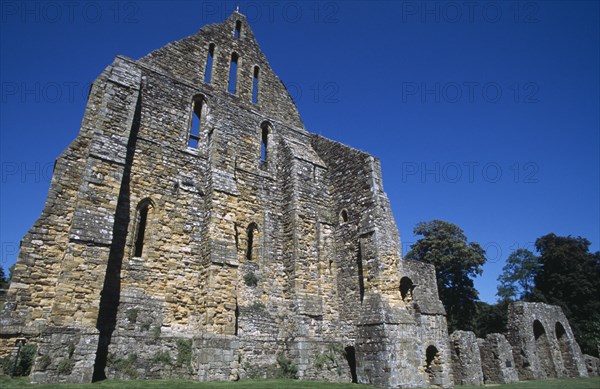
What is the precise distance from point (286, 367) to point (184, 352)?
338cm

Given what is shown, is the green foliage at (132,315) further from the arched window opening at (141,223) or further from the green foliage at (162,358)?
the arched window opening at (141,223)

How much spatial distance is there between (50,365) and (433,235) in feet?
114

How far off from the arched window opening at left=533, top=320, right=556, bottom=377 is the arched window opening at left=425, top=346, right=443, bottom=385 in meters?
10.2

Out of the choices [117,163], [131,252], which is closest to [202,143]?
[117,163]

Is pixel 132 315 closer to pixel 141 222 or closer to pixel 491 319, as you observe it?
pixel 141 222

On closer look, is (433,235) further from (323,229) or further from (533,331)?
(323,229)

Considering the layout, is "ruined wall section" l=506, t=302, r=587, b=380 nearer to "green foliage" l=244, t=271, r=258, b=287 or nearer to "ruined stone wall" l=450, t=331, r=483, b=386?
"ruined stone wall" l=450, t=331, r=483, b=386

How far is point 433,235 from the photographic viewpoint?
3722 centimetres

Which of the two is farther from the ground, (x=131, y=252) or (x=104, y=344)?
(x=131, y=252)

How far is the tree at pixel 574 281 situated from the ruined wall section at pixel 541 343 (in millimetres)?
7628

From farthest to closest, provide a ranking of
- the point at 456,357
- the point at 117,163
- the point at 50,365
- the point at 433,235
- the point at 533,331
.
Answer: the point at 433,235, the point at 533,331, the point at 456,357, the point at 117,163, the point at 50,365

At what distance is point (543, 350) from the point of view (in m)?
24.4

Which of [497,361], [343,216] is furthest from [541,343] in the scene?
[343,216]

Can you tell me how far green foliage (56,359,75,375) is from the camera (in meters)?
8.16
